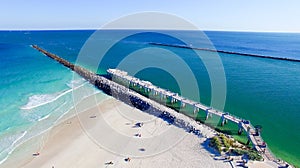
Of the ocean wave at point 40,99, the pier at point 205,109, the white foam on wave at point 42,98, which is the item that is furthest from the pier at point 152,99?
the ocean wave at point 40,99

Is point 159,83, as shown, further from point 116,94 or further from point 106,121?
point 106,121

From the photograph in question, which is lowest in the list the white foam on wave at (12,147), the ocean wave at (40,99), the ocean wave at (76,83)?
the white foam on wave at (12,147)

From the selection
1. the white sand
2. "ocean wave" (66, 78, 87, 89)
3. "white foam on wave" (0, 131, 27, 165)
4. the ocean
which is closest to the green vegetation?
the white sand

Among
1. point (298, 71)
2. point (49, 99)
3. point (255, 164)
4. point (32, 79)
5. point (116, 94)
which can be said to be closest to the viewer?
point (255, 164)

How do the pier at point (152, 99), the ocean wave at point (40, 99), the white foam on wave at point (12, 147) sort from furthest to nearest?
the ocean wave at point (40, 99) < the pier at point (152, 99) < the white foam on wave at point (12, 147)

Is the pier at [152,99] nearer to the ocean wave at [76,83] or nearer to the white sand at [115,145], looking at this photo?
the ocean wave at [76,83]

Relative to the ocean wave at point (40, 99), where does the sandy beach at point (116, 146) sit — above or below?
below

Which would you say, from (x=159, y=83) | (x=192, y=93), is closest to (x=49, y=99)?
(x=159, y=83)

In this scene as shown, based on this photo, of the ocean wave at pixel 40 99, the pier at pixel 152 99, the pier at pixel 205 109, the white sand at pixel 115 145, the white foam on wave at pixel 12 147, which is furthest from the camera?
the ocean wave at pixel 40 99

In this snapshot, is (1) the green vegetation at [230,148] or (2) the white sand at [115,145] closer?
(1) the green vegetation at [230,148]
